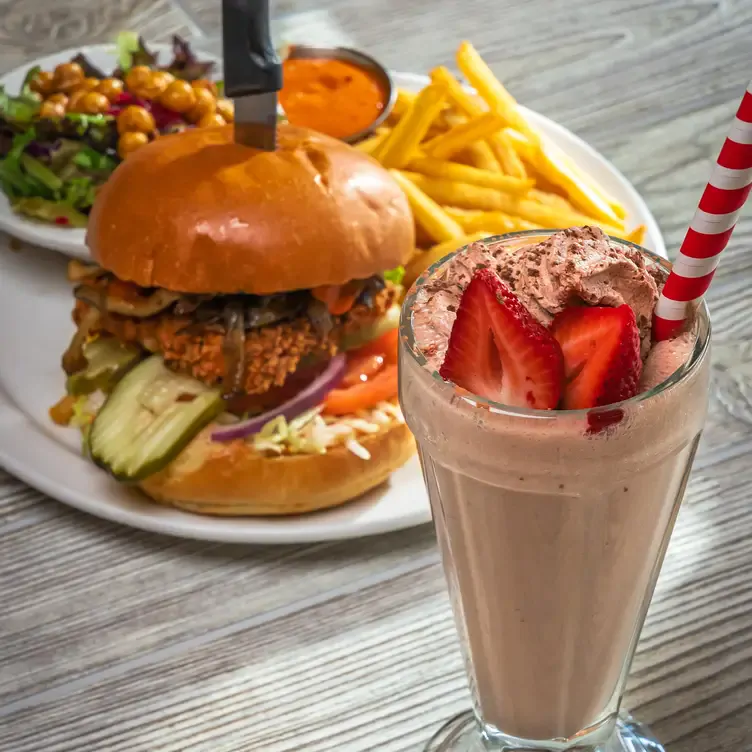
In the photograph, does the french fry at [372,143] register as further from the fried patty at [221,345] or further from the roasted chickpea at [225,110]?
the fried patty at [221,345]

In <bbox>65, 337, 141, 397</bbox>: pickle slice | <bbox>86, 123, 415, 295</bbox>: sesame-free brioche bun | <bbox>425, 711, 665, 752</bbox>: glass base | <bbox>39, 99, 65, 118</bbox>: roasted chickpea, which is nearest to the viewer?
<bbox>425, 711, 665, 752</bbox>: glass base

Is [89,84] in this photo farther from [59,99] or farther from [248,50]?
[248,50]

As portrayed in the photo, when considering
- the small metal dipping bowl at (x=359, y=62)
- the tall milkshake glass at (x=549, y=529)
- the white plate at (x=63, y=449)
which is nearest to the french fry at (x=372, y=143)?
the small metal dipping bowl at (x=359, y=62)

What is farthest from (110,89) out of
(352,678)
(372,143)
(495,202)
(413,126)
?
(352,678)

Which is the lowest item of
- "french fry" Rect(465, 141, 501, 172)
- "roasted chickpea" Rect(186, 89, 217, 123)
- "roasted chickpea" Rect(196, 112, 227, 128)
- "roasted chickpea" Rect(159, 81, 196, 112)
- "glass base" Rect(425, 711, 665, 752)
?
"glass base" Rect(425, 711, 665, 752)

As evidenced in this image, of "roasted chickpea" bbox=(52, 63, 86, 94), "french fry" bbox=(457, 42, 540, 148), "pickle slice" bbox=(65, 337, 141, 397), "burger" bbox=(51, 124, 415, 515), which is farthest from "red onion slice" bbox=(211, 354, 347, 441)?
"roasted chickpea" bbox=(52, 63, 86, 94)

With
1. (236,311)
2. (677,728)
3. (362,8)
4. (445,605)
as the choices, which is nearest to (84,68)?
(362,8)

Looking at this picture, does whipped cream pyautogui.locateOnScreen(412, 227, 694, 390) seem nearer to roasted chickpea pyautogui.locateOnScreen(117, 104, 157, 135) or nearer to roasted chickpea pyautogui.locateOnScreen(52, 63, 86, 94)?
roasted chickpea pyautogui.locateOnScreen(117, 104, 157, 135)
